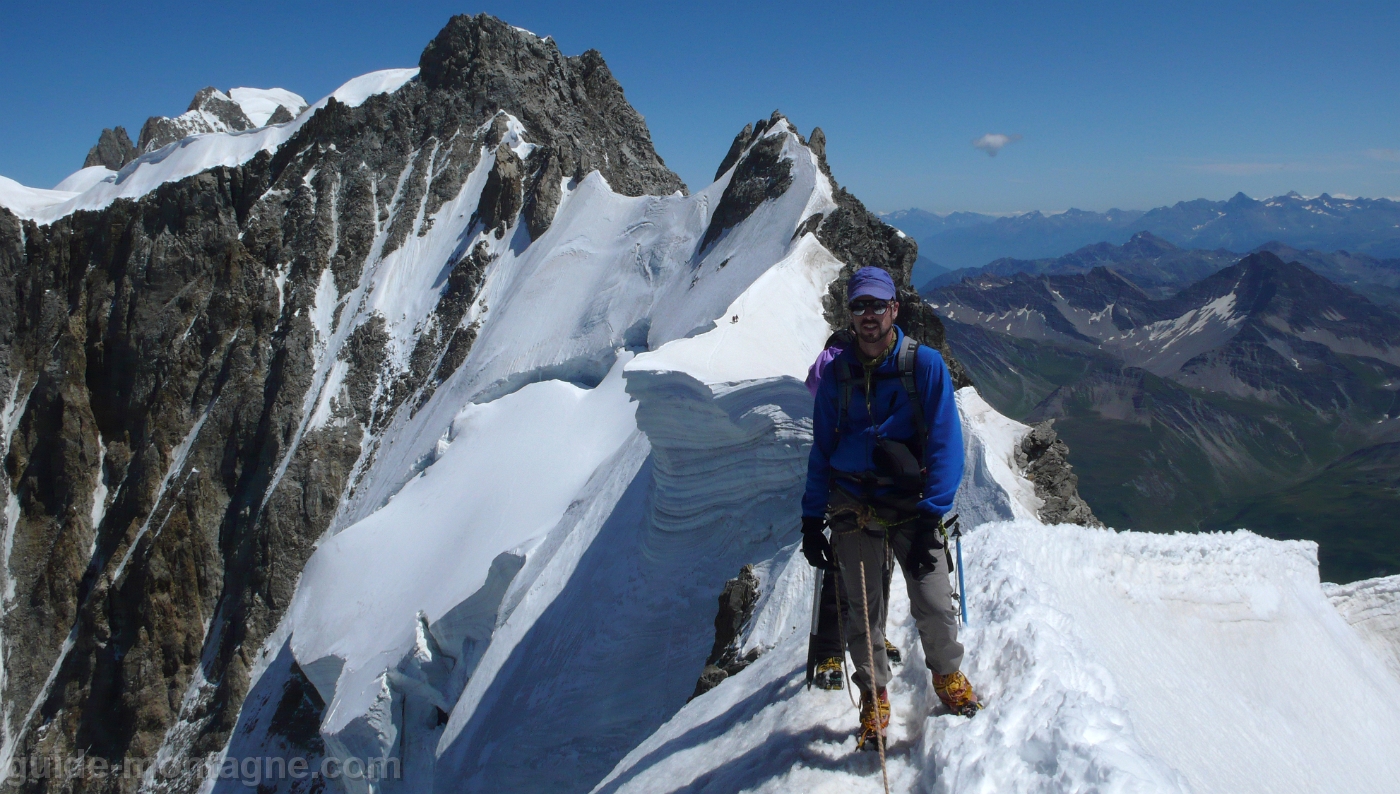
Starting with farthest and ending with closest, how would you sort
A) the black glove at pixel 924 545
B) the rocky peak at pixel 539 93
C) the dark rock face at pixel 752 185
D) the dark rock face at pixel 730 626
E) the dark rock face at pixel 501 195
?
1. the rocky peak at pixel 539 93
2. the dark rock face at pixel 501 195
3. the dark rock face at pixel 752 185
4. the dark rock face at pixel 730 626
5. the black glove at pixel 924 545

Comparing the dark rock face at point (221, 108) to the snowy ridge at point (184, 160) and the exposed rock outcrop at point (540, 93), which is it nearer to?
the snowy ridge at point (184, 160)

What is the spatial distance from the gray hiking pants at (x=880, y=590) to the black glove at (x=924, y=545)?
Answer: 0.14 ft

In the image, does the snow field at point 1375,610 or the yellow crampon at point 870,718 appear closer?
the yellow crampon at point 870,718

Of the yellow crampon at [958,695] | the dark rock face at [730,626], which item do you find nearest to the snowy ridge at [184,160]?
the dark rock face at [730,626]

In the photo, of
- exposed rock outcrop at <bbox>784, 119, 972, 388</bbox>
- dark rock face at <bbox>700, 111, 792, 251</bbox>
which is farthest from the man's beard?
dark rock face at <bbox>700, 111, 792, 251</bbox>

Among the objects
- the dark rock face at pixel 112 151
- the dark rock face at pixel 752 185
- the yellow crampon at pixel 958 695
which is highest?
the dark rock face at pixel 112 151

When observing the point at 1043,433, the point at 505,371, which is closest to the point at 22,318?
the point at 505,371

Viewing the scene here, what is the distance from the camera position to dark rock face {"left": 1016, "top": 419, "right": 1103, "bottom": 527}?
11.5 m

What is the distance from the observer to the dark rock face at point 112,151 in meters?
77.0

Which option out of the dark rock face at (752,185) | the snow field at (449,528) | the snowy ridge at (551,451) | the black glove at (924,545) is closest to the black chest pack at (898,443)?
the black glove at (924,545)

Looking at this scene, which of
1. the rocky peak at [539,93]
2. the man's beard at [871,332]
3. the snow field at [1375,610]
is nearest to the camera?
the man's beard at [871,332]

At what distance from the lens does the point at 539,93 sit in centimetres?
4712

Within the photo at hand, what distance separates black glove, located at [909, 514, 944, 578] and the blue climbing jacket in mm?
63

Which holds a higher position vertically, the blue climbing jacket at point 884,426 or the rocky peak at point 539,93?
the rocky peak at point 539,93
